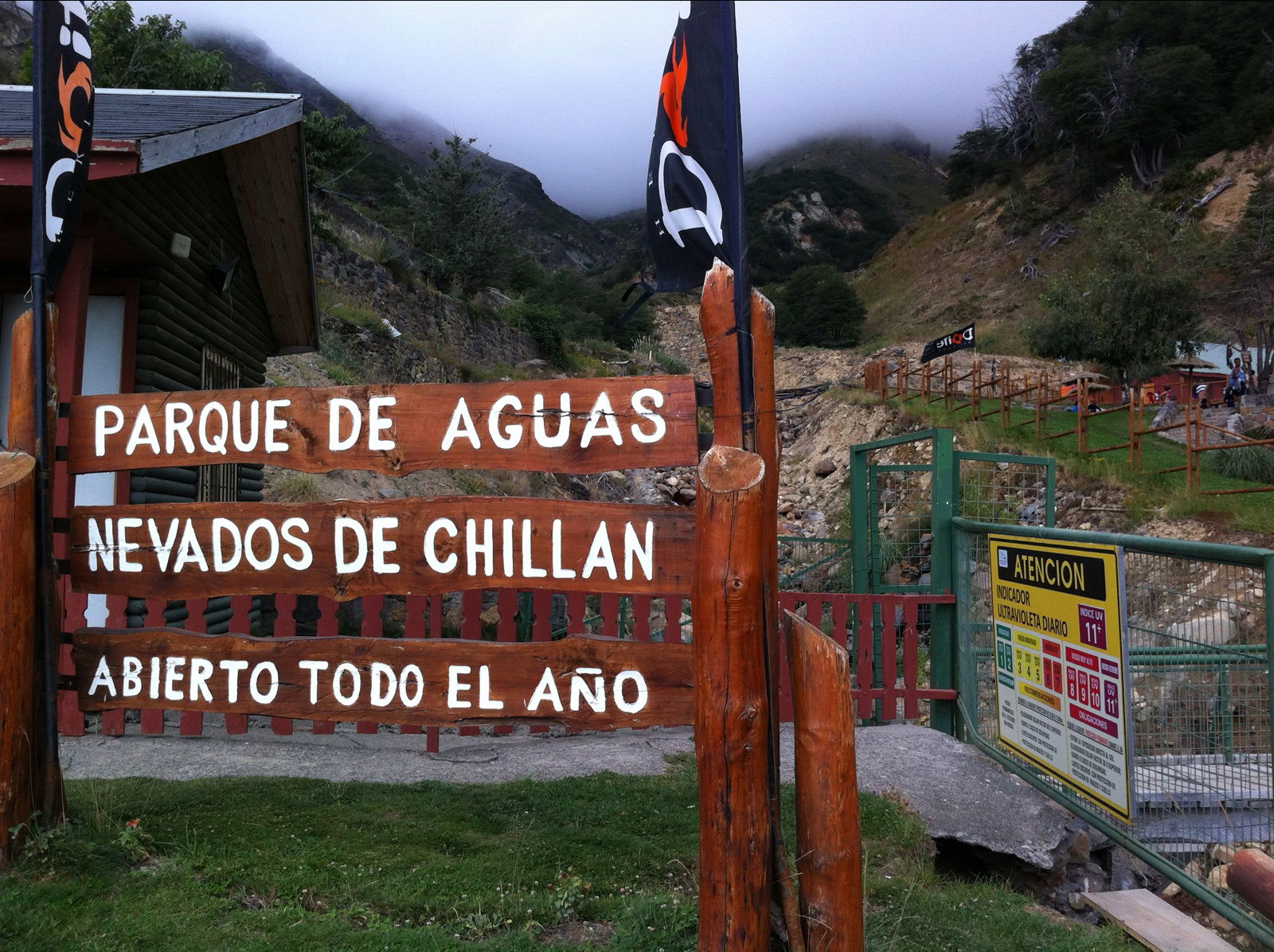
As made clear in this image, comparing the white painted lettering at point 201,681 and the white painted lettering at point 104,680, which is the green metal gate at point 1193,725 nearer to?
the white painted lettering at point 201,681

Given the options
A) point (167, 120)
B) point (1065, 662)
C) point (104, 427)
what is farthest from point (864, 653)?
point (167, 120)

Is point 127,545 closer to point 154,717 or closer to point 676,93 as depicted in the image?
point 676,93

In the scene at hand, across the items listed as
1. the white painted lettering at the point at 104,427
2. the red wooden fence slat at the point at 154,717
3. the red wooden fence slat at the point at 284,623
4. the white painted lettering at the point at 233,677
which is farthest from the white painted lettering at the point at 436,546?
the red wooden fence slat at the point at 154,717

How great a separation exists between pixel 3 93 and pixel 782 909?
359 inches

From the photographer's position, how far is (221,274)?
8.66m

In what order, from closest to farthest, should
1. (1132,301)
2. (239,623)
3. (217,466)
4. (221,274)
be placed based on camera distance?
1. (239,623)
2. (221,274)
3. (217,466)
4. (1132,301)

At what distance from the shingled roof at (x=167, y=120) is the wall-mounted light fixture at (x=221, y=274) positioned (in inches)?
60.3

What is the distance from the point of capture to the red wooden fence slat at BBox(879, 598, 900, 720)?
20.4 feet

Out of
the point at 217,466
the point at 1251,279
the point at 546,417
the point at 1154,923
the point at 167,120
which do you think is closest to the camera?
the point at 546,417

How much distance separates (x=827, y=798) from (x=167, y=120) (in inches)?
269

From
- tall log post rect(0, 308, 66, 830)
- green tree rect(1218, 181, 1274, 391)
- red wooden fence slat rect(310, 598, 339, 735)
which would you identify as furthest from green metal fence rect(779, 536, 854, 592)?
green tree rect(1218, 181, 1274, 391)

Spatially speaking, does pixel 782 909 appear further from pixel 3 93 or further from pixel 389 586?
pixel 3 93

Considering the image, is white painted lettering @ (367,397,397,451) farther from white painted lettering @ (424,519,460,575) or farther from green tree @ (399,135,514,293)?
green tree @ (399,135,514,293)

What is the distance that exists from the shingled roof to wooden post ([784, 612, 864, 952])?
4994 millimetres
